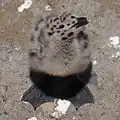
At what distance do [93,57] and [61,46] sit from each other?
696 mm

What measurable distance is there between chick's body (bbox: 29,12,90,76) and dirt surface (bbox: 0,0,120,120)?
25 cm

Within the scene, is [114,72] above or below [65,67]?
below

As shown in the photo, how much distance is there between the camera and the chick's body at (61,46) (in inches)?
145

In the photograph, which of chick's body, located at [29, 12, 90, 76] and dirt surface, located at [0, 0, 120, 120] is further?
dirt surface, located at [0, 0, 120, 120]

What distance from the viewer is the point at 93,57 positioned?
446cm

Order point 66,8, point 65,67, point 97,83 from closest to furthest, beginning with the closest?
1. point 65,67
2. point 97,83
3. point 66,8

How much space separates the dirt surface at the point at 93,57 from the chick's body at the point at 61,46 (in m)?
0.25

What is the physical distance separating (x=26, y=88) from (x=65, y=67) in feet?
1.64

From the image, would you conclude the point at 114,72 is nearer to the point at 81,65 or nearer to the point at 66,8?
the point at 81,65

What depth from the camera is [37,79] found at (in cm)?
438

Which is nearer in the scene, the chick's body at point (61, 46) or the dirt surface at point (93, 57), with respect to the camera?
the chick's body at point (61, 46)

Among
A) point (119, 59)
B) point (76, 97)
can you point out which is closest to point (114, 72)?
point (119, 59)

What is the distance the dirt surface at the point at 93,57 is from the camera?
4242mm

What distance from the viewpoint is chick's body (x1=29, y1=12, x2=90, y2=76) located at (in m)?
3.70
